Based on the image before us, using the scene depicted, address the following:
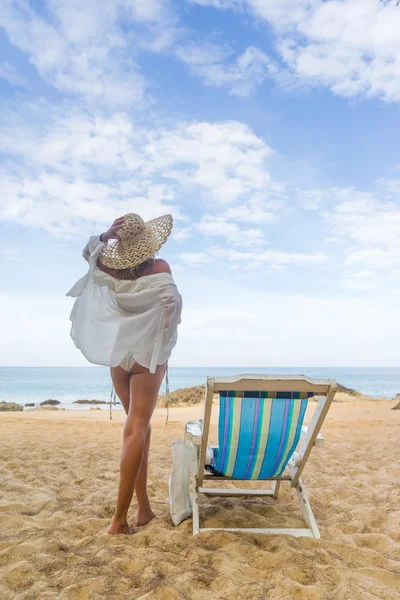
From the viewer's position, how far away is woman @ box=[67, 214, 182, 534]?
251 centimetres

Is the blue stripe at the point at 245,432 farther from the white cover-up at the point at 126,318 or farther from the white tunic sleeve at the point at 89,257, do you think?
the white tunic sleeve at the point at 89,257

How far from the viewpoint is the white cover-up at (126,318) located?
8.42ft

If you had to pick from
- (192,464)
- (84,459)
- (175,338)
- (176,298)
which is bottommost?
(84,459)

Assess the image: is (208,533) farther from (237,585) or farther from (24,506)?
(24,506)

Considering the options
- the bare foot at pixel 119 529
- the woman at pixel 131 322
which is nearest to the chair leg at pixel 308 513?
the woman at pixel 131 322

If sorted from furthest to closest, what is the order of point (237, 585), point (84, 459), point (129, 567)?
point (84, 459) < point (129, 567) < point (237, 585)

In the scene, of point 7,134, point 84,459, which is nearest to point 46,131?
point 7,134

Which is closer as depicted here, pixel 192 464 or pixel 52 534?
pixel 52 534

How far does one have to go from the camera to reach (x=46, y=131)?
38.2ft

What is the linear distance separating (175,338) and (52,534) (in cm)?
137

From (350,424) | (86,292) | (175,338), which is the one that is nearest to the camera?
(175,338)

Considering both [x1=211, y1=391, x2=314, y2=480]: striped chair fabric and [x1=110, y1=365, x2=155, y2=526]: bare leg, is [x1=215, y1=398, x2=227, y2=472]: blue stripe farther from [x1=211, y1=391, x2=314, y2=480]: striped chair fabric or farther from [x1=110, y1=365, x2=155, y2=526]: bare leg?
[x1=110, y1=365, x2=155, y2=526]: bare leg

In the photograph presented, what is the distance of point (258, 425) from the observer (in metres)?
2.47

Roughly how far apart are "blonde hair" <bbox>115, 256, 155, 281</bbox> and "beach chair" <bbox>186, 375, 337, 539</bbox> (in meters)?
0.86
